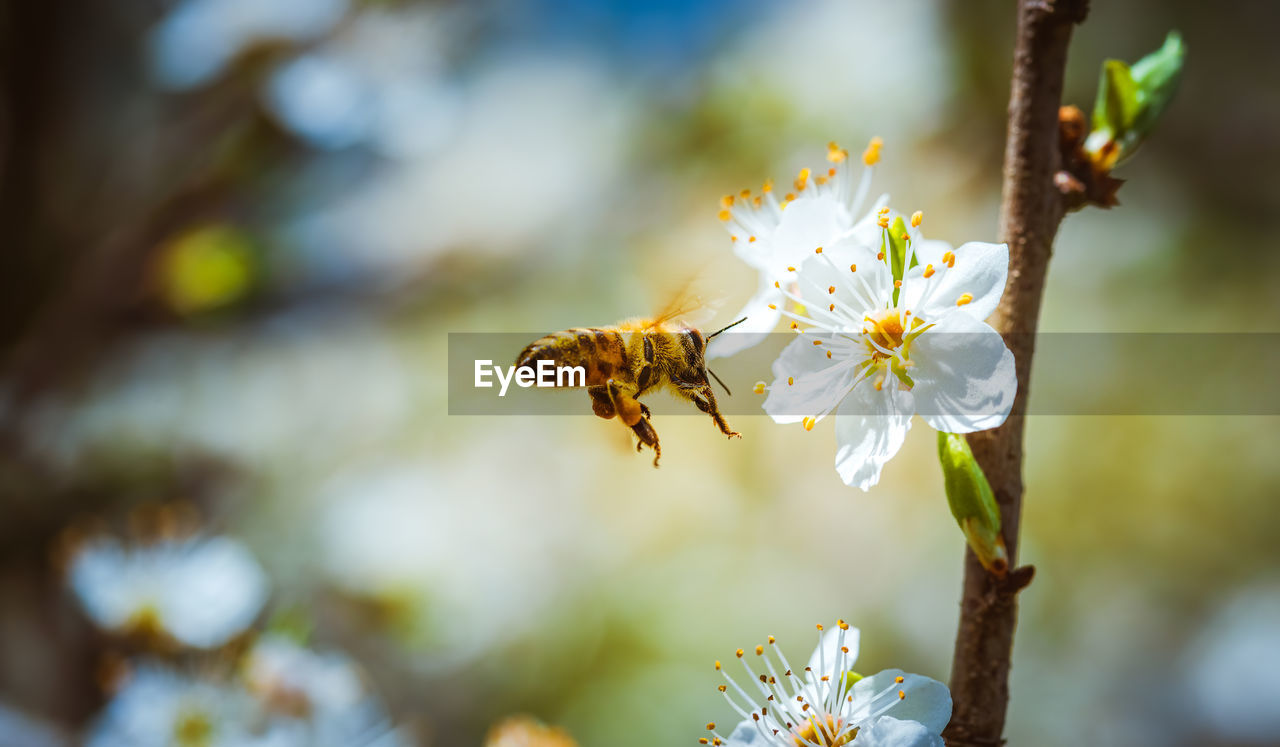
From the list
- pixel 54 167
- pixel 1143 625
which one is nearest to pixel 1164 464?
pixel 1143 625

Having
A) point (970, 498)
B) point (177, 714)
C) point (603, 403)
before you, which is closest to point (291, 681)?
point (177, 714)

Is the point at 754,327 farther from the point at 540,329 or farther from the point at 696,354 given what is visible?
the point at 540,329

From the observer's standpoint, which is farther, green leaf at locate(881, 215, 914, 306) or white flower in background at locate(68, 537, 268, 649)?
white flower in background at locate(68, 537, 268, 649)

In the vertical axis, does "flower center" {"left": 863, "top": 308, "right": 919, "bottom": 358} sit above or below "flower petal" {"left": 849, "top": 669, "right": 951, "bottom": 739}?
above

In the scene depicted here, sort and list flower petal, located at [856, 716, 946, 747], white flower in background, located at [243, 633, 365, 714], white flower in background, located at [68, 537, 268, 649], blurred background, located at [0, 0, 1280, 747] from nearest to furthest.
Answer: flower petal, located at [856, 716, 946, 747] → white flower in background, located at [243, 633, 365, 714] → white flower in background, located at [68, 537, 268, 649] → blurred background, located at [0, 0, 1280, 747]

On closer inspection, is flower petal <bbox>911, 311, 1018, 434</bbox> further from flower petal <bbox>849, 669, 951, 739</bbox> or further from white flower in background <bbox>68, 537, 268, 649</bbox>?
white flower in background <bbox>68, 537, 268, 649</bbox>

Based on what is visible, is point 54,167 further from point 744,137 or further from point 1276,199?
point 1276,199

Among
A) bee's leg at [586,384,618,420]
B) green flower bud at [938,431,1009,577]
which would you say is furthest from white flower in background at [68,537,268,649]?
green flower bud at [938,431,1009,577]
